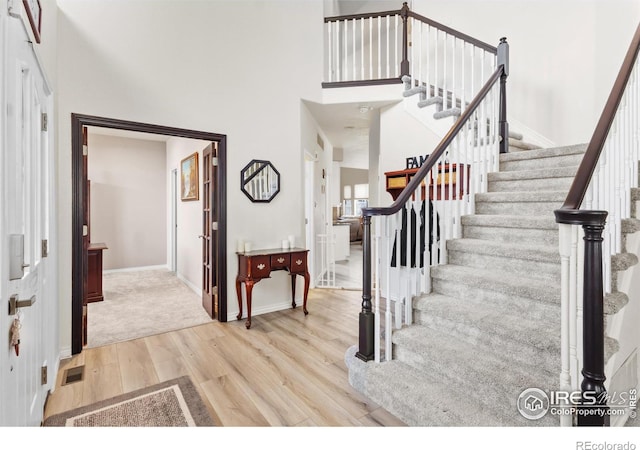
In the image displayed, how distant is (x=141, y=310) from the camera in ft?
12.6

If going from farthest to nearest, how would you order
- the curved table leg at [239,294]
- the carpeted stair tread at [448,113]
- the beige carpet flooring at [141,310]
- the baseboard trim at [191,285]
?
1. the baseboard trim at [191,285]
2. the carpeted stair tread at [448,113]
3. the curved table leg at [239,294]
4. the beige carpet flooring at [141,310]

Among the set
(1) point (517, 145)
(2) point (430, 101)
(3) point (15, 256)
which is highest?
(2) point (430, 101)

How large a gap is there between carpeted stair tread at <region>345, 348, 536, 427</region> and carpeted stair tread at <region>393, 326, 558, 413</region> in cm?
5


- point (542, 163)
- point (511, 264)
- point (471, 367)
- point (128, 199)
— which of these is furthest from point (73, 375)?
point (128, 199)

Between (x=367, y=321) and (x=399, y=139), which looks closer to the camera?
(x=367, y=321)

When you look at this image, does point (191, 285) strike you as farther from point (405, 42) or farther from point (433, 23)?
point (433, 23)

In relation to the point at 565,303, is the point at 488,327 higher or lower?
lower

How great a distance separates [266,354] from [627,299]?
242cm

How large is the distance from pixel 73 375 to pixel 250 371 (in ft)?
4.23

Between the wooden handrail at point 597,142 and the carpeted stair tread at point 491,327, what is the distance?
75 centimetres

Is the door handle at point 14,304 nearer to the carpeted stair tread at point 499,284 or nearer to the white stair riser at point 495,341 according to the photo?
the white stair riser at point 495,341

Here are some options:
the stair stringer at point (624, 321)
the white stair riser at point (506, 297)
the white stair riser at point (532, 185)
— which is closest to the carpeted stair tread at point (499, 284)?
the white stair riser at point (506, 297)

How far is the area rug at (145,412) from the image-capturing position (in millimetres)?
1805

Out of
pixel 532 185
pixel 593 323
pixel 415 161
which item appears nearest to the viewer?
pixel 593 323
